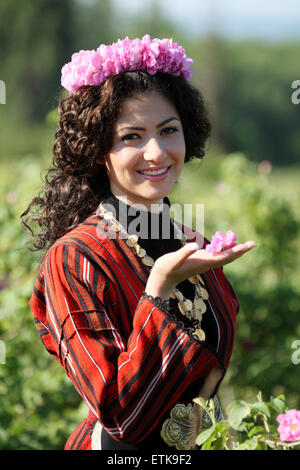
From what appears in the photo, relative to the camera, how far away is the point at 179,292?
1.61 meters

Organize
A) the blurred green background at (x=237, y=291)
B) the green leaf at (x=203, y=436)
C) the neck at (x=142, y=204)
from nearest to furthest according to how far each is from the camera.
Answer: the green leaf at (x=203, y=436)
the neck at (x=142, y=204)
the blurred green background at (x=237, y=291)

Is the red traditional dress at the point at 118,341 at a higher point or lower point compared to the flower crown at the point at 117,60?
lower

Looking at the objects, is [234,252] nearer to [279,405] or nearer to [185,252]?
[185,252]

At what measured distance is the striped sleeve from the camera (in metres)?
1.41

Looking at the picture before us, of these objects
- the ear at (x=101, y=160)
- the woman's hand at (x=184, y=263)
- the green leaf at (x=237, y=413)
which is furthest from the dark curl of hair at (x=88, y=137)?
the green leaf at (x=237, y=413)

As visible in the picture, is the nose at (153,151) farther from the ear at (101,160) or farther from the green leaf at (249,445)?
the green leaf at (249,445)

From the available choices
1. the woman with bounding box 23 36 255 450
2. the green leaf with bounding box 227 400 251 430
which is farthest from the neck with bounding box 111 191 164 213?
the green leaf with bounding box 227 400 251 430

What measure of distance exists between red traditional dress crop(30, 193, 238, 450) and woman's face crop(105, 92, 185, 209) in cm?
15

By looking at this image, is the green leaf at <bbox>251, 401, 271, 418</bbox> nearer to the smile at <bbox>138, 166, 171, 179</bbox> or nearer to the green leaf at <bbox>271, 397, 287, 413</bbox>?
the green leaf at <bbox>271, 397, 287, 413</bbox>

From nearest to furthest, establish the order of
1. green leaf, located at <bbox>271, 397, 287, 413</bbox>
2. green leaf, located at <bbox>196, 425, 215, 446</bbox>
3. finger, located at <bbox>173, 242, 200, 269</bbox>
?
finger, located at <bbox>173, 242, 200, 269</bbox> < green leaf, located at <bbox>196, 425, 215, 446</bbox> < green leaf, located at <bbox>271, 397, 287, 413</bbox>

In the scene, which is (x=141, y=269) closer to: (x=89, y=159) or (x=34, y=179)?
(x=89, y=159)

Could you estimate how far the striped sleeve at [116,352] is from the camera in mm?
1411

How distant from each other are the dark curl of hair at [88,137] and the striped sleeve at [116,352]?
28 centimetres

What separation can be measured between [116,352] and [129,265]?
0.74 ft
